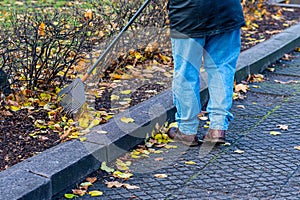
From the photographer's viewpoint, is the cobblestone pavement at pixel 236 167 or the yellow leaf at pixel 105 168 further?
the yellow leaf at pixel 105 168

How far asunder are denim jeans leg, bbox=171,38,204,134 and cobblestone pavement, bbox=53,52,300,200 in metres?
0.22

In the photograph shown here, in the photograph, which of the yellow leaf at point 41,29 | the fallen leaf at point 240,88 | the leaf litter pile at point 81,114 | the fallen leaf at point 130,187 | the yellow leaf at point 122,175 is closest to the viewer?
the fallen leaf at point 130,187

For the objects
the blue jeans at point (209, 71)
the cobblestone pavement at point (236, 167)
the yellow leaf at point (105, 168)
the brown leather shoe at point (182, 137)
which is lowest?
the cobblestone pavement at point (236, 167)

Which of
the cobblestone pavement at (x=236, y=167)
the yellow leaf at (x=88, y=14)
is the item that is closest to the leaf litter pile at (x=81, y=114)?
the cobblestone pavement at (x=236, y=167)

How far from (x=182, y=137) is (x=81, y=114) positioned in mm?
805

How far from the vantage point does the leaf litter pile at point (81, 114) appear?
14.0 ft

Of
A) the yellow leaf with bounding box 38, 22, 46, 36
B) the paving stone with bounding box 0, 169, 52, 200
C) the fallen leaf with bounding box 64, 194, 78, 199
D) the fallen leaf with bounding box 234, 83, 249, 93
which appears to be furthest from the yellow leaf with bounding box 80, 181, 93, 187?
the fallen leaf with bounding box 234, 83, 249, 93

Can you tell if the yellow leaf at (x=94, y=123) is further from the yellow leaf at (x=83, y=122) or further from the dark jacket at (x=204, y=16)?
the dark jacket at (x=204, y=16)

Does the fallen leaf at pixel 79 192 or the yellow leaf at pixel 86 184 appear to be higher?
the yellow leaf at pixel 86 184

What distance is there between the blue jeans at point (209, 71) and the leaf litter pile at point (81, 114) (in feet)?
Result: 1.55

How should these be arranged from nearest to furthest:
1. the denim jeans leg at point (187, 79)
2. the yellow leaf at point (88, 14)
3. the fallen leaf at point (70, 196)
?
the fallen leaf at point (70, 196) < the denim jeans leg at point (187, 79) < the yellow leaf at point (88, 14)

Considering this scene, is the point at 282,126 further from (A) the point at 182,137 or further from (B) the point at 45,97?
(B) the point at 45,97

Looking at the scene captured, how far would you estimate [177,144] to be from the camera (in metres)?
4.71

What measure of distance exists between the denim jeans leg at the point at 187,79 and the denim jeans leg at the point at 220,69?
91 millimetres
